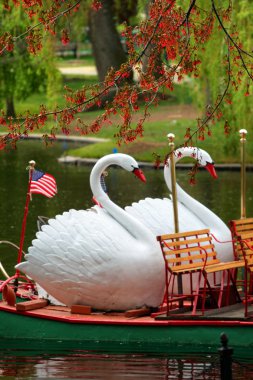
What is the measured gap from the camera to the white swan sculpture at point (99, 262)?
1827 cm

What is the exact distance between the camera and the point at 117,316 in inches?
727

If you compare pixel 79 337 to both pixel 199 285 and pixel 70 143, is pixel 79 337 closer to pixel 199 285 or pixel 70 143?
pixel 199 285

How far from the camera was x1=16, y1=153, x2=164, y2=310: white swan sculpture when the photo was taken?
1827 cm

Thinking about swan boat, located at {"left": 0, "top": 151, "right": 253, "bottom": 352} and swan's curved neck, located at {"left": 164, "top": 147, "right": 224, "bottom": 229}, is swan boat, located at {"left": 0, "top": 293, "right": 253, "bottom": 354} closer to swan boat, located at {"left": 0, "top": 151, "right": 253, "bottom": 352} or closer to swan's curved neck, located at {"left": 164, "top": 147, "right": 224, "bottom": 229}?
swan boat, located at {"left": 0, "top": 151, "right": 253, "bottom": 352}

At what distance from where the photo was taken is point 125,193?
3662 centimetres

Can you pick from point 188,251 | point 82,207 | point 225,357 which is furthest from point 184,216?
point 82,207

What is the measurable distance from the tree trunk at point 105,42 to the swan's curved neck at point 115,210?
134 feet

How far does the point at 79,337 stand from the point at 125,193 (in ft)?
60.4

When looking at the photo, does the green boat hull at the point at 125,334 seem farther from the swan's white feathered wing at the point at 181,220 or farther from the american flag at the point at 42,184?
the american flag at the point at 42,184

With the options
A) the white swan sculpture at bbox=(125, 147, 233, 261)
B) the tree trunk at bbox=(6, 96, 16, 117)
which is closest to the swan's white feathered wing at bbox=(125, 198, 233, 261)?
the white swan sculpture at bbox=(125, 147, 233, 261)

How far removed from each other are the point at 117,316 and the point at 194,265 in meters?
1.23

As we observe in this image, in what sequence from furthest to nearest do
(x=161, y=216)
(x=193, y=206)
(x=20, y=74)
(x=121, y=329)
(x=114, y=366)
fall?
(x=20, y=74) → (x=193, y=206) → (x=161, y=216) → (x=121, y=329) → (x=114, y=366)

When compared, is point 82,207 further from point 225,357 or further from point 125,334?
point 225,357

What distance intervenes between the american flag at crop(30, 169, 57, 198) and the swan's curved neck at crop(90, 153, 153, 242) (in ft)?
5.21
